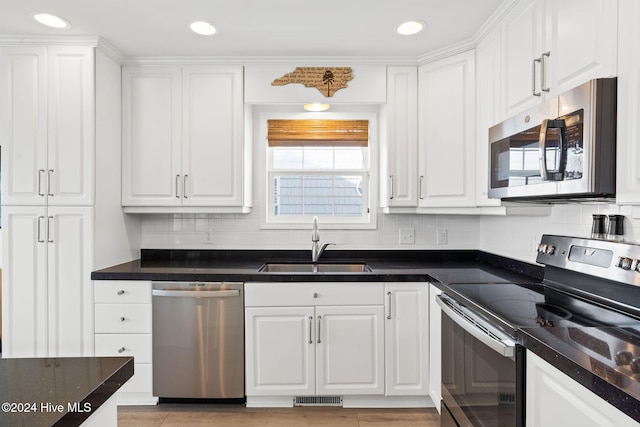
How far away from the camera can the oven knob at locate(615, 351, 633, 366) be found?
1005mm

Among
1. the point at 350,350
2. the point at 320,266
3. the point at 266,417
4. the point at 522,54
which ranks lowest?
the point at 266,417

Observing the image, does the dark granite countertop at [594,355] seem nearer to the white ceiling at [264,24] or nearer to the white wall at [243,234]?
the white ceiling at [264,24]

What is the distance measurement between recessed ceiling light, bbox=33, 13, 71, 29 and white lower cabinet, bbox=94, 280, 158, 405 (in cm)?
154

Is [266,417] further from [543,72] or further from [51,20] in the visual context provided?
[51,20]

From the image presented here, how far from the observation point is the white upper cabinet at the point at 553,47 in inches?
54.2

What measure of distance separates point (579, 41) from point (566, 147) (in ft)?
1.39

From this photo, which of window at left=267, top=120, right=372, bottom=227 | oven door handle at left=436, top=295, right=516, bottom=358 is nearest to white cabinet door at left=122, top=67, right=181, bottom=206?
window at left=267, top=120, right=372, bottom=227

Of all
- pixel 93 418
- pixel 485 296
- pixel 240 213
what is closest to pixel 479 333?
pixel 485 296

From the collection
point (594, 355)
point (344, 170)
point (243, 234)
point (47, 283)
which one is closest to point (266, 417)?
point (243, 234)

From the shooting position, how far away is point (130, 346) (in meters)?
2.45

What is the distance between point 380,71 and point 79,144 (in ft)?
6.65

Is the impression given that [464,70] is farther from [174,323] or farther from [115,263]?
[115,263]

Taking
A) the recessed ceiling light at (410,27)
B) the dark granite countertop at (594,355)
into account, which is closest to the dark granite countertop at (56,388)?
the dark granite countertop at (594,355)

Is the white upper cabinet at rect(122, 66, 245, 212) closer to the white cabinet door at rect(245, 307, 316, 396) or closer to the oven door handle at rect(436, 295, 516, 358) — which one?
the white cabinet door at rect(245, 307, 316, 396)
